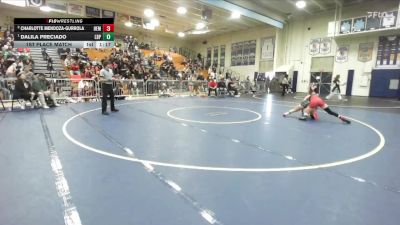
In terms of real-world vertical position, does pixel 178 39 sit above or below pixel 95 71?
above

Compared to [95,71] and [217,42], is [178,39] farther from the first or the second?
[95,71]

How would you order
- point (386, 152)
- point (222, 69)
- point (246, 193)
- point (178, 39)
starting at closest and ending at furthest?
point (246, 193) → point (386, 152) → point (222, 69) → point (178, 39)

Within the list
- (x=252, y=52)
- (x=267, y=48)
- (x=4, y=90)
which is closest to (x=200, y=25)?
(x=252, y=52)

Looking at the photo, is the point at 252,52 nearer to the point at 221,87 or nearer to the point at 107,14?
the point at 221,87

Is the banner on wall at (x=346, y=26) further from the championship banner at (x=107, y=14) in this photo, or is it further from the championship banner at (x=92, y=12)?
the championship banner at (x=92, y=12)

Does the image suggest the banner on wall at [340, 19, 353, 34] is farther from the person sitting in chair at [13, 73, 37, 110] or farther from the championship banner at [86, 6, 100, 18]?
the person sitting in chair at [13, 73, 37, 110]

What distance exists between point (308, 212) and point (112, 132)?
15.3 ft

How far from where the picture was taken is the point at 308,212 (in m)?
2.58

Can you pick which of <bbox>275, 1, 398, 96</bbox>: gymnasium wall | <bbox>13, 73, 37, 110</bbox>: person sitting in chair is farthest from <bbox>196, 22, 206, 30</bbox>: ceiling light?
<bbox>13, 73, 37, 110</bbox>: person sitting in chair

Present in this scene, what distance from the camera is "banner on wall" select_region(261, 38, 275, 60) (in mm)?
25594

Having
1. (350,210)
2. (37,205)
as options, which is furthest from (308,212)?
(37,205)

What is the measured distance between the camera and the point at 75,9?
65.9 ft
